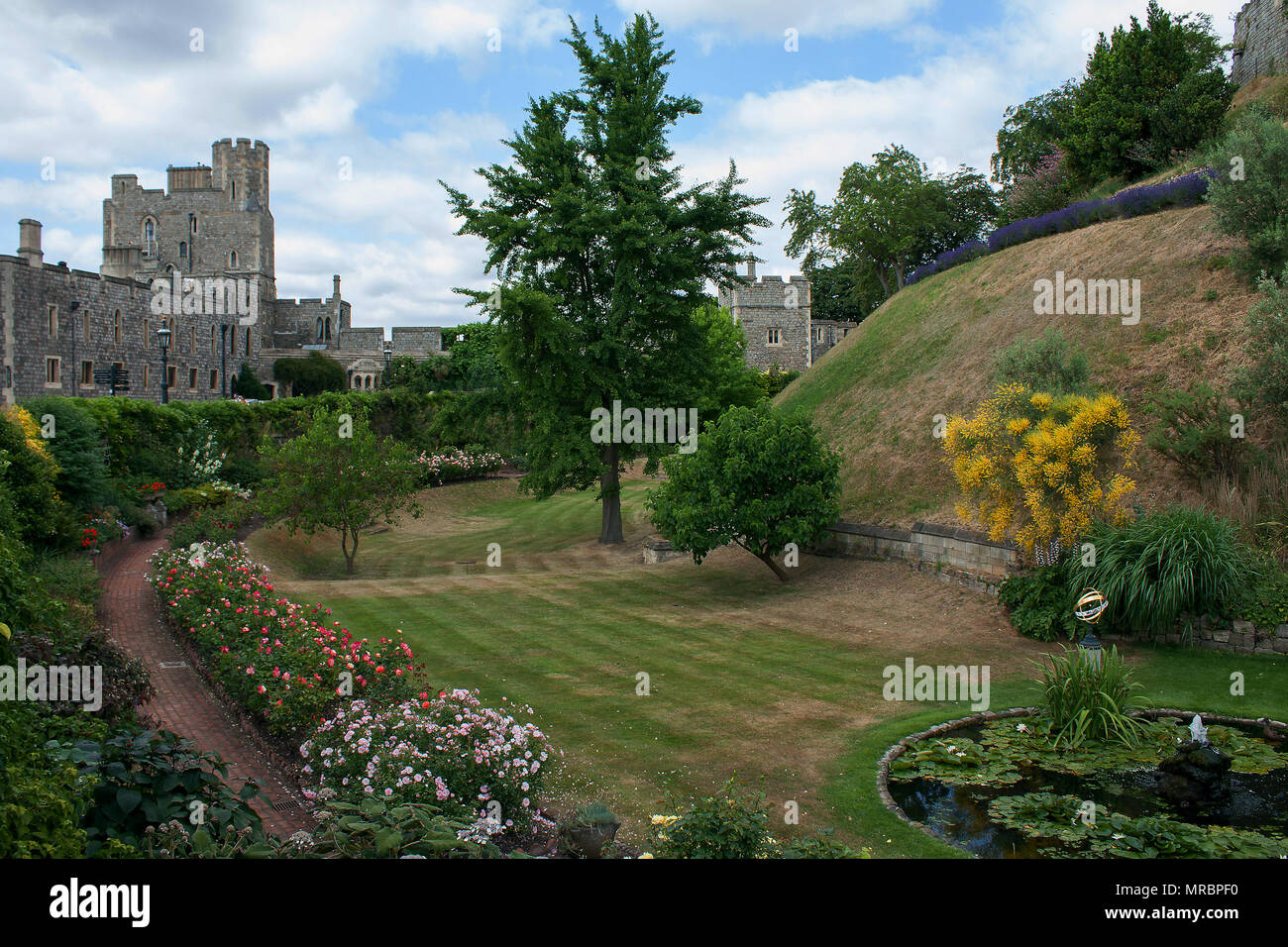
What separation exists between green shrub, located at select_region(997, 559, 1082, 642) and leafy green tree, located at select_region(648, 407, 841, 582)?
16.1ft

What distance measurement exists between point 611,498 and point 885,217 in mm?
22374

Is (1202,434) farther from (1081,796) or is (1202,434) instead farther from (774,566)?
(1081,796)

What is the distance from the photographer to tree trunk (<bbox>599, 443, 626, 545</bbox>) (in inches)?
1147

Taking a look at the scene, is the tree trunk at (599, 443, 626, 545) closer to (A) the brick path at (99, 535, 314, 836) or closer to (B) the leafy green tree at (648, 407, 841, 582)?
(B) the leafy green tree at (648, 407, 841, 582)

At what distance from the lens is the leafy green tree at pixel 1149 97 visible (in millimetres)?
31281

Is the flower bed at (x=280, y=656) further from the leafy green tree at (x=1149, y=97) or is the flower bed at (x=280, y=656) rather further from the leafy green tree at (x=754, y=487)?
the leafy green tree at (x=1149, y=97)

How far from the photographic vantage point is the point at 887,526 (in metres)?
21.8

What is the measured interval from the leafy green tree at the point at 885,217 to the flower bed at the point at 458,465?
1942cm

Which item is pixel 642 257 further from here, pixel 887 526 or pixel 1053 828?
pixel 1053 828

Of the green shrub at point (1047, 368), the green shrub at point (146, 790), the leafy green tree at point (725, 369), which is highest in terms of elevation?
the leafy green tree at point (725, 369)

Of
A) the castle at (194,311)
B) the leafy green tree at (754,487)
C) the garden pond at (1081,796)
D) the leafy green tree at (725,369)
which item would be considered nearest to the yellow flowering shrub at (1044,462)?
the leafy green tree at (754,487)

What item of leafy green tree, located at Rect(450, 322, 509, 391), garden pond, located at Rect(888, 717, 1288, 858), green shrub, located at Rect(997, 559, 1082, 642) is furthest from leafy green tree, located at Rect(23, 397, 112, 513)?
leafy green tree, located at Rect(450, 322, 509, 391)
